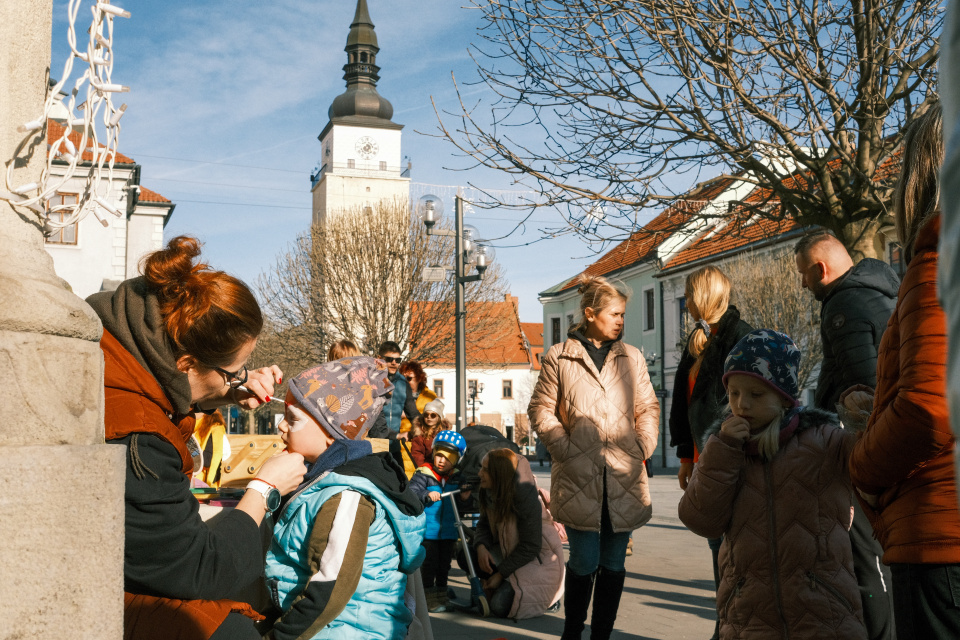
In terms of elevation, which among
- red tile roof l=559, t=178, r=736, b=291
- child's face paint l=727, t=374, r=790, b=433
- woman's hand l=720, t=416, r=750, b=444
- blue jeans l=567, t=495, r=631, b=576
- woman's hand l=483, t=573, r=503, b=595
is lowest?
woman's hand l=483, t=573, r=503, b=595

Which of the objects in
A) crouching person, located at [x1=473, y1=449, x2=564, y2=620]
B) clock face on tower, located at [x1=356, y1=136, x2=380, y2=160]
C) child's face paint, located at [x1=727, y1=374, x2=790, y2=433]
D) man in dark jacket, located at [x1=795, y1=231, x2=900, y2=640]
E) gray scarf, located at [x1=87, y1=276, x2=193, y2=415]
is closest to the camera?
gray scarf, located at [x1=87, y1=276, x2=193, y2=415]

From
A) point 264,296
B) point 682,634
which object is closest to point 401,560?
point 682,634

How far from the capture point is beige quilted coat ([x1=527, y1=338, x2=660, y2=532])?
5.18 m

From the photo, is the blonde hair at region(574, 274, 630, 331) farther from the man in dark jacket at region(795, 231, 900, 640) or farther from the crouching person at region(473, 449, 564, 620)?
the crouching person at region(473, 449, 564, 620)

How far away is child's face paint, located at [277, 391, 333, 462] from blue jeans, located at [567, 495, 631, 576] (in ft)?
7.50

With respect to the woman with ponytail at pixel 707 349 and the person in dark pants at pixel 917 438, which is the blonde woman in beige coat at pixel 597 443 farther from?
the person in dark pants at pixel 917 438

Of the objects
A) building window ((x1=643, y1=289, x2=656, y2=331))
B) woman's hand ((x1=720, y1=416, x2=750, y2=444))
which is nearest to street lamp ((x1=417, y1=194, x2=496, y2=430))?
woman's hand ((x1=720, y1=416, x2=750, y2=444))

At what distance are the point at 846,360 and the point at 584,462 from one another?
1.60 metres

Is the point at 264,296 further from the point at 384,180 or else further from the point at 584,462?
the point at 384,180

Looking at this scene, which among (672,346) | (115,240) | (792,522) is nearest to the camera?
(792,522)

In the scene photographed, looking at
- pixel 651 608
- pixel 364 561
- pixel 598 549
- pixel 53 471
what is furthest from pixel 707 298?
pixel 53 471

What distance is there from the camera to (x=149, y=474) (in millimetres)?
2137

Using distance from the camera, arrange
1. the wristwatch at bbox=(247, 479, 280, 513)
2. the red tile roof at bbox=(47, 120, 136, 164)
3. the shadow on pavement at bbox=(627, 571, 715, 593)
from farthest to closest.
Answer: the shadow on pavement at bbox=(627, 571, 715, 593) < the wristwatch at bbox=(247, 479, 280, 513) < the red tile roof at bbox=(47, 120, 136, 164)

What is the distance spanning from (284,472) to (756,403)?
1.88 meters
